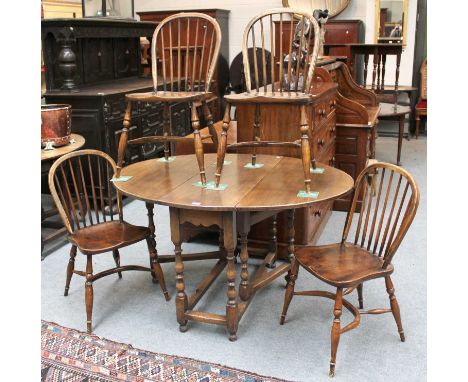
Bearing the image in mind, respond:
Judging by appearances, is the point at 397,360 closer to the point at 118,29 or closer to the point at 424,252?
the point at 424,252

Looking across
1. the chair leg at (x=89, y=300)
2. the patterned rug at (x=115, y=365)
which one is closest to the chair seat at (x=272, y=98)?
the chair leg at (x=89, y=300)

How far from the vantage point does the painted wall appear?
7629 millimetres

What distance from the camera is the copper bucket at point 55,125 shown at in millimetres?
3734

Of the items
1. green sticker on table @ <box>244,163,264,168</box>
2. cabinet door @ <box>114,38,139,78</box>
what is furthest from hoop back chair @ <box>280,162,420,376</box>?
cabinet door @ <box>114,38,139,78</box>

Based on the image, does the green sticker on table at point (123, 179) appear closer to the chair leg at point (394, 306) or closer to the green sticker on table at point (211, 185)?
the green sticker on table at point (211, 185)

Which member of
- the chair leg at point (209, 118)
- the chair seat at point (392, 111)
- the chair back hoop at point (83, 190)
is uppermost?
the chair leg at point (209, 118)

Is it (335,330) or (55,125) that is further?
(55,125)

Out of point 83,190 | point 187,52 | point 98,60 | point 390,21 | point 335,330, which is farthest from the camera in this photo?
point 390,21

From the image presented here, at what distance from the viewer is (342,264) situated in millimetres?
2521

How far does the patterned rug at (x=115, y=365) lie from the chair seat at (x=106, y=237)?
0.49 m

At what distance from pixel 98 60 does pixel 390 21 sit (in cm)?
436

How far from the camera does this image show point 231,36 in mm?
8516

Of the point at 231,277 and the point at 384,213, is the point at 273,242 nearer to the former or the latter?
the point at 231,277

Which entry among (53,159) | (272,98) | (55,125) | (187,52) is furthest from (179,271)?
(55,125)
